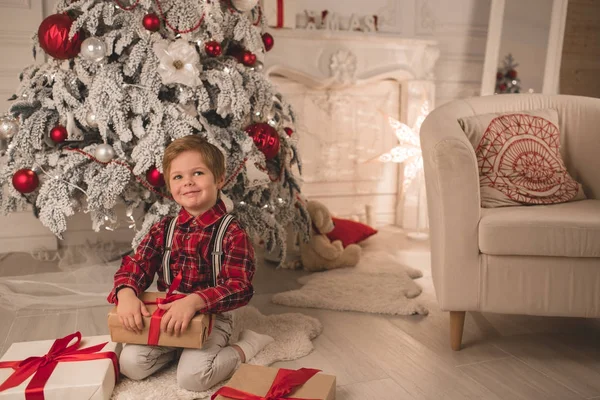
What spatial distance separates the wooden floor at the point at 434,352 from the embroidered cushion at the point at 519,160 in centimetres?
48

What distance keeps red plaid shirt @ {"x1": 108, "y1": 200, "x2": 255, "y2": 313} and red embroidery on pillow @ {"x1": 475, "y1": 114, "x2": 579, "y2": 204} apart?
3.43 ft

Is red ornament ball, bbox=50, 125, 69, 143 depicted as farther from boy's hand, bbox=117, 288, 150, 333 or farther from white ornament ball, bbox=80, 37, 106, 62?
boy's hand, bbox=117, 288, 150, 333

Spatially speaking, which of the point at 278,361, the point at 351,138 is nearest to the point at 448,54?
the point at 351,138

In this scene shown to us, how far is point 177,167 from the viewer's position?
1608mm

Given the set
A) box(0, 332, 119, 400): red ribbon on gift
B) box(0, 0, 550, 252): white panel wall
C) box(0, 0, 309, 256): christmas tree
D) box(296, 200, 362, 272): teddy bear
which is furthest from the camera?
box(0, 0, 550, 252): white panel wall

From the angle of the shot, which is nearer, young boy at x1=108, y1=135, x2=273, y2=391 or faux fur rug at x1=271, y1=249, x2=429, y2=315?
young boy at x1=108, y1=135, x2=273, y2=391

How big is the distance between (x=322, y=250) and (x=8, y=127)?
1.47 meters

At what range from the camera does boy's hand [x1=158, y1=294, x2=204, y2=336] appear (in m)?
1.49

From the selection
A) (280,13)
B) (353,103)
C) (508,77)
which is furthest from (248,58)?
(508,77)

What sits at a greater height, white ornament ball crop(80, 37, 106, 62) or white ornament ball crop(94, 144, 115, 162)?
white ornament ball crop(80, 37, 106, 62)

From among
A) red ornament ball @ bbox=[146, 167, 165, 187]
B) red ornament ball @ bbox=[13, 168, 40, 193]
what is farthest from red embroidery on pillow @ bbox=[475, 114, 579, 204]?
red ornament ball @ bbox=[13, 168, 40, 193]

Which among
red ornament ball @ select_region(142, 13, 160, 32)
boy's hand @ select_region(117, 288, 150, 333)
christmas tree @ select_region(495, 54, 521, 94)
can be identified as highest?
red ornament ball @ select_region(142, 13, 160, 32)

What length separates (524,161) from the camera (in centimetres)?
220

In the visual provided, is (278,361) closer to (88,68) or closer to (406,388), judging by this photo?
(406,388)
